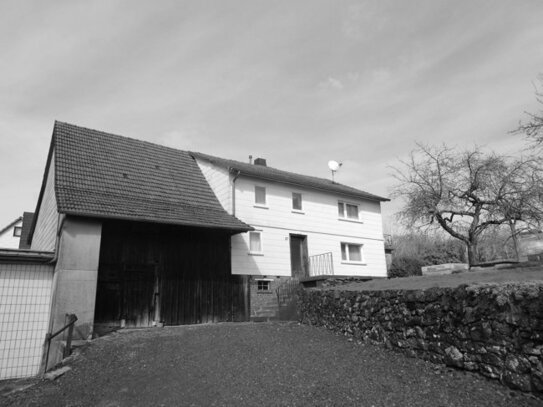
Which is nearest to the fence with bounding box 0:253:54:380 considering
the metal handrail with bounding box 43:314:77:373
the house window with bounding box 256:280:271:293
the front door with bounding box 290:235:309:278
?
the metal handrail with bounding box 43:314:77:373

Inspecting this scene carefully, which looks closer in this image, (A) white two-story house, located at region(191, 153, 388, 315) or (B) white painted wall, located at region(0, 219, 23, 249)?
(A) white two-story house, located at region(191, 153, 388, 315)

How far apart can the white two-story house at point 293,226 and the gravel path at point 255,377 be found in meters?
6.79

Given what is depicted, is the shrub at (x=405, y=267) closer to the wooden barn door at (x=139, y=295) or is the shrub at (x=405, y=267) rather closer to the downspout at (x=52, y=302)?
Result: the wooden barn door at (x=139, y=295)

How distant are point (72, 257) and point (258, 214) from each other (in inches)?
334

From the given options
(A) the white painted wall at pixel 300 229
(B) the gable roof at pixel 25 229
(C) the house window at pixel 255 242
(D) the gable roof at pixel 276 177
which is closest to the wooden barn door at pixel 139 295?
(A) the white painted wall at pixel 300 229

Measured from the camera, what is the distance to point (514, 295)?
6.00 m

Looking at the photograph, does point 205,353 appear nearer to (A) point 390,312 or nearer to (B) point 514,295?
(A) point 390,312

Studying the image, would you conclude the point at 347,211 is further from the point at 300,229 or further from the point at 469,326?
the point at 469,326

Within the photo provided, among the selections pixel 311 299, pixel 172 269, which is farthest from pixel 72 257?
pixel 311 299

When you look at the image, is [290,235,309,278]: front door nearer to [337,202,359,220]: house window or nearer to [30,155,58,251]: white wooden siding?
[337,202,359,220]: house window

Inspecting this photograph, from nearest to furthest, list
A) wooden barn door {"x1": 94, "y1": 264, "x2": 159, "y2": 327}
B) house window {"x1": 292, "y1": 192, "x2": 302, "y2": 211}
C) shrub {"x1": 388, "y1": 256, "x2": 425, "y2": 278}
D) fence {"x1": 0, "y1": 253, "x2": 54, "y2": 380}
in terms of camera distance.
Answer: fence {"x1": 0, "y1": 253, "x2": 54, "y2": 380}, wooden barn door {"x1": 94, "y1": 264, "x2": 159, "y2": 327}, house window {"x1": 292, "y1": 192, "x2": 302, "y2": 211}, shrub {"x1": 388, "y1": 256, "x2": 425, "y2": 278}

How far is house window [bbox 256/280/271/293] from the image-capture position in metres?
17.3

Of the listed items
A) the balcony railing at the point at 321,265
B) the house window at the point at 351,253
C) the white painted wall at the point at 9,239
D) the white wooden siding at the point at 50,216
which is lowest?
the balcony railing at the point at 321,265

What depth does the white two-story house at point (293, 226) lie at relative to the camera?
1791cm
